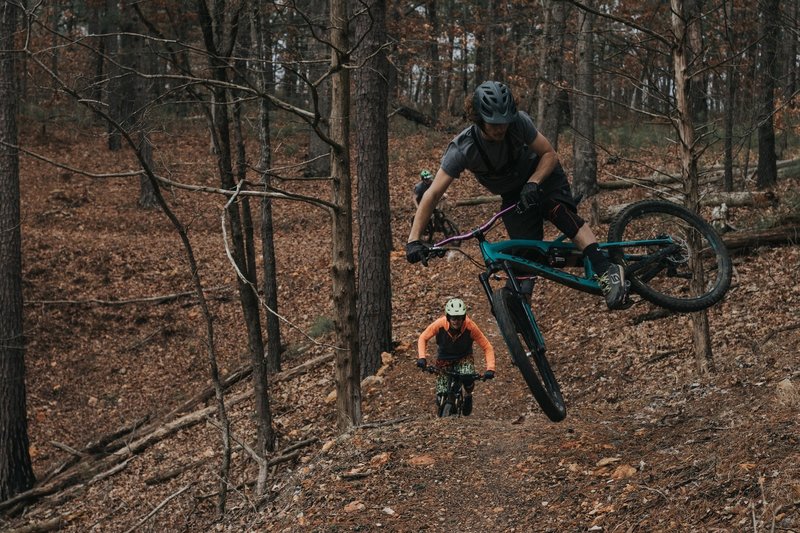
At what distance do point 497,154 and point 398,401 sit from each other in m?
5.78

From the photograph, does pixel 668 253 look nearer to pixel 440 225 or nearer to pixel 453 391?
pixel 453 391

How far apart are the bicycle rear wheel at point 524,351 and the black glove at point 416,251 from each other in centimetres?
68

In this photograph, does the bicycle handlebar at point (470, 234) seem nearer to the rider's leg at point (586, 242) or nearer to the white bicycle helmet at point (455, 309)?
the rider's leg at point (586, 242)

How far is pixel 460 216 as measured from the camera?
2130 cm

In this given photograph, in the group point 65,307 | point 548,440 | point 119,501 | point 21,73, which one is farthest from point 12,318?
point 21,73

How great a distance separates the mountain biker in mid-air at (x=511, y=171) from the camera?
19.8 ft

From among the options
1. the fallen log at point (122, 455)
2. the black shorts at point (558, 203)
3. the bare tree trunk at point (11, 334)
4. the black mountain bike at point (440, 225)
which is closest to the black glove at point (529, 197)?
the black shorts at point (558, 203)

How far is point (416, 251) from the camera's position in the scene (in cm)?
627

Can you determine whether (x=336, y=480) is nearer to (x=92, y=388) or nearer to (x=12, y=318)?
(x=12, y=318)

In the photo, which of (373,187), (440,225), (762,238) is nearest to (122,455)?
(373,187)

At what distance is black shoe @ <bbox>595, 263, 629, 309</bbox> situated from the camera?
6.37 metres

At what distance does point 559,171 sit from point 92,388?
12248mm

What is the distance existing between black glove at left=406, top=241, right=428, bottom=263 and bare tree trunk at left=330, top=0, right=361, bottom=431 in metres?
1.42

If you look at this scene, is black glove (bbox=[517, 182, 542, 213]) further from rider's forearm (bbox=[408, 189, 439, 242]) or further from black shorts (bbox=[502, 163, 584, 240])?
rider's forearm (bbox=[408, 189, 439, 242])
